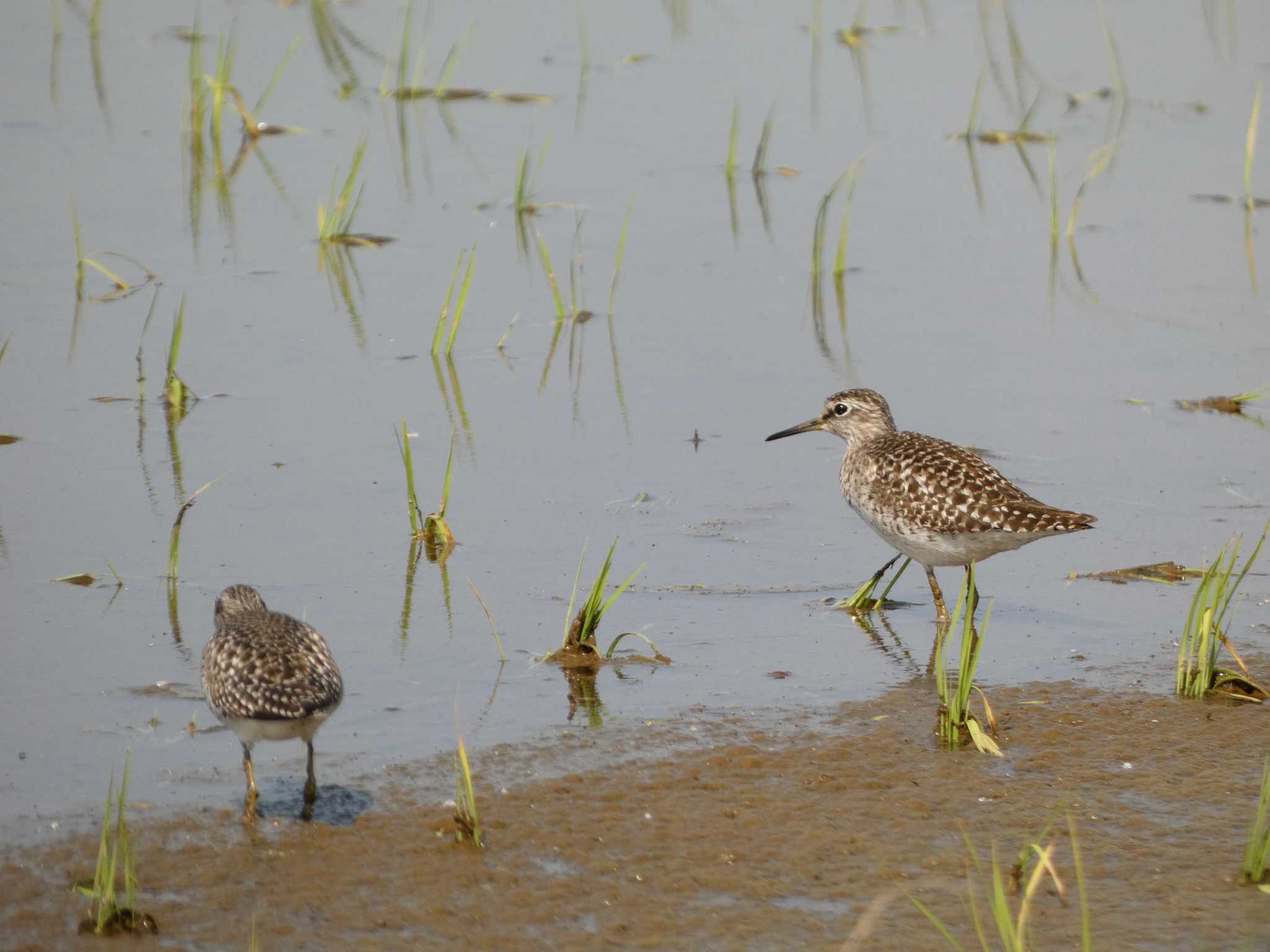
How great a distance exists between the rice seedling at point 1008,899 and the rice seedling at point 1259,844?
0.57 meters

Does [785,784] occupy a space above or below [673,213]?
below

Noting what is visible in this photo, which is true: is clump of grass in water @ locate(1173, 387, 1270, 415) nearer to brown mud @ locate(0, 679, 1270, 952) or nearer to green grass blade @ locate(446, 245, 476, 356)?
brown mud @ locate(0, 679, 1270, 952)

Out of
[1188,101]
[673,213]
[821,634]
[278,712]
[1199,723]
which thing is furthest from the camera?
[1188,101]

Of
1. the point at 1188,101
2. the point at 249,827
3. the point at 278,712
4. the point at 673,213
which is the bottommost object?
the point at 249,827

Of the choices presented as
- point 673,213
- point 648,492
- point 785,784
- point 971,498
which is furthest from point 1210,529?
point 673,213

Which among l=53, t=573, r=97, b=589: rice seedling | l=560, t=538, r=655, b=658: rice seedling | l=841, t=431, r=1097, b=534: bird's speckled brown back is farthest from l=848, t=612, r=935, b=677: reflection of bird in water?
l=53, t=573, r=97, b=589: rice seedling

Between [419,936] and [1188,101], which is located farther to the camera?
[1188,101]

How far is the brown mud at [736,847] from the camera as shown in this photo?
18.4 ft

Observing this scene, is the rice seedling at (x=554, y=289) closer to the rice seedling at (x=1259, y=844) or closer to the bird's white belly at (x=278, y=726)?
the bird's white belly at (x=278, y=726)

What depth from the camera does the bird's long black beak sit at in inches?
Answer: 404

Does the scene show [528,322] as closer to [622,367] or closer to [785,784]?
[622,367]

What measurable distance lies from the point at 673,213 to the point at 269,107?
4874mm

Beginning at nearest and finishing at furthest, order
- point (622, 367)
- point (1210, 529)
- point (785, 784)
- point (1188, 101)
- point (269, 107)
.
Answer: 1. point (785, 784)
2. point (1210, 529)
3. point (622, 367)
4. point (269, 107)
5. point (1188, 101)

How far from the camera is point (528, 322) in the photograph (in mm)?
12898
